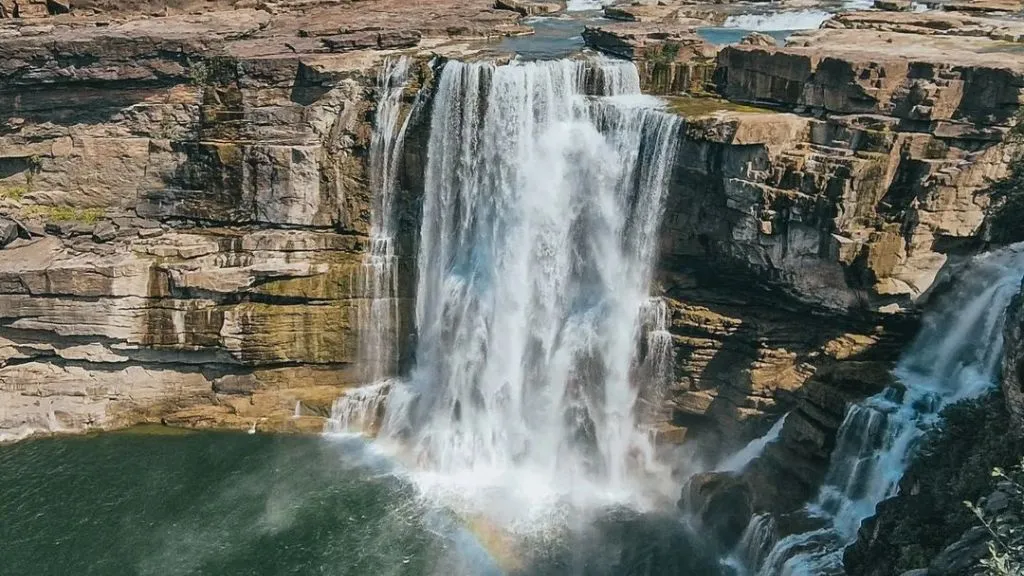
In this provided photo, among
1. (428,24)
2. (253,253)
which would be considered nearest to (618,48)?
(428,24)

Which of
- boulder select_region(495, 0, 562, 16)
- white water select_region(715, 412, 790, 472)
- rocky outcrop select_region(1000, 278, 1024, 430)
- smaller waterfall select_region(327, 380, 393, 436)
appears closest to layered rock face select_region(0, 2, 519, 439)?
smaller waterfall select_region(327, 380, 393, 436)

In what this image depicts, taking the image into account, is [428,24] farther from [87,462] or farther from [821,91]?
[87,462]

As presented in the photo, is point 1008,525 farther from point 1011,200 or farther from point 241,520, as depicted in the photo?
point 241,520

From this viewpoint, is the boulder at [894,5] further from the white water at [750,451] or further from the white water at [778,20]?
the white water at [750,451]

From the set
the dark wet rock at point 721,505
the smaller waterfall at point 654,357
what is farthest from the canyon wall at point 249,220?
the dark wet rock at point 721,505

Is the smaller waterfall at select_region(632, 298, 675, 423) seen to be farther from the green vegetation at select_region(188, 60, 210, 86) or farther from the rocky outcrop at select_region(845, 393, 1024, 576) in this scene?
the green vegetation at select_region(188, 60, 210, 86)
